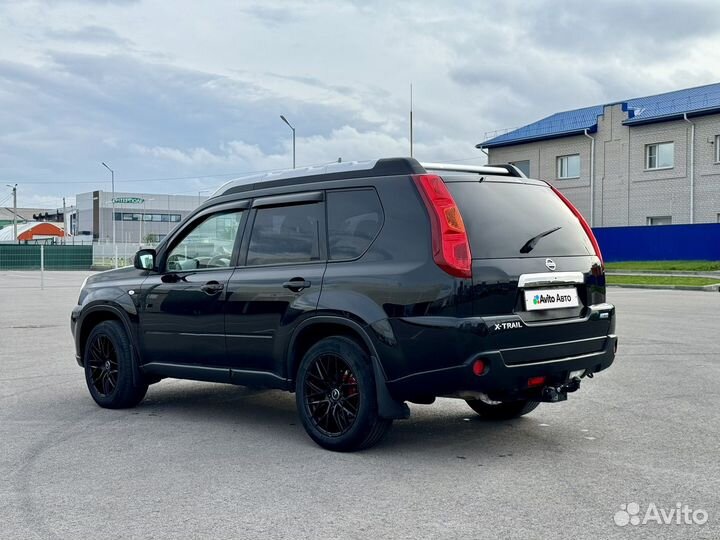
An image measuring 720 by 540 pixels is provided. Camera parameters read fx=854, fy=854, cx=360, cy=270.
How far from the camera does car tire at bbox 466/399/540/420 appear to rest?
6.84 meters

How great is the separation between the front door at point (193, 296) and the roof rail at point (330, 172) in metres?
0.29

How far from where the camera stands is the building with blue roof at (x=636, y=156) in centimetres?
3828

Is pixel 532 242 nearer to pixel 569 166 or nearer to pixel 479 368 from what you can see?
pixel 479 368

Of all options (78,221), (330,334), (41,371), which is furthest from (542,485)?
(78,221)

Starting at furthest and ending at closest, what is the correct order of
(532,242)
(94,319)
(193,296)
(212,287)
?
(94,319)
(193,296)
(212,287)
(532,242)

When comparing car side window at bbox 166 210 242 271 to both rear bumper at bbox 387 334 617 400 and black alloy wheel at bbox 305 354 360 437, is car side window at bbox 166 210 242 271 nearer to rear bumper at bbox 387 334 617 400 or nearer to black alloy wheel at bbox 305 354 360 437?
black alloy wheel at bbox 305 354 360 437

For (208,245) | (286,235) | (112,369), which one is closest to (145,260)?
(208,245)

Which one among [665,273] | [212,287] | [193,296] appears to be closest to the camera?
[212,287]

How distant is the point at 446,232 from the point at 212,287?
2166 mm

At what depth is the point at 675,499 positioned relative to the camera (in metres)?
4.64

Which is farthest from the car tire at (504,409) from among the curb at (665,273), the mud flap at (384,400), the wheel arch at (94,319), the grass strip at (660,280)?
the curb at (665,273)

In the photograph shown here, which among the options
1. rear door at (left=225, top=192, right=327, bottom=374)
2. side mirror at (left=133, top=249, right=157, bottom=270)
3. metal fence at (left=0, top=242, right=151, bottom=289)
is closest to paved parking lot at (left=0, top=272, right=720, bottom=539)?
rear door at (left=225, top=192, right=327, bottom=374)

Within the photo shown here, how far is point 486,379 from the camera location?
5289 mm

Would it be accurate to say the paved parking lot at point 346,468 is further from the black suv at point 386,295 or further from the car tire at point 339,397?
the black suv at point 386,295
